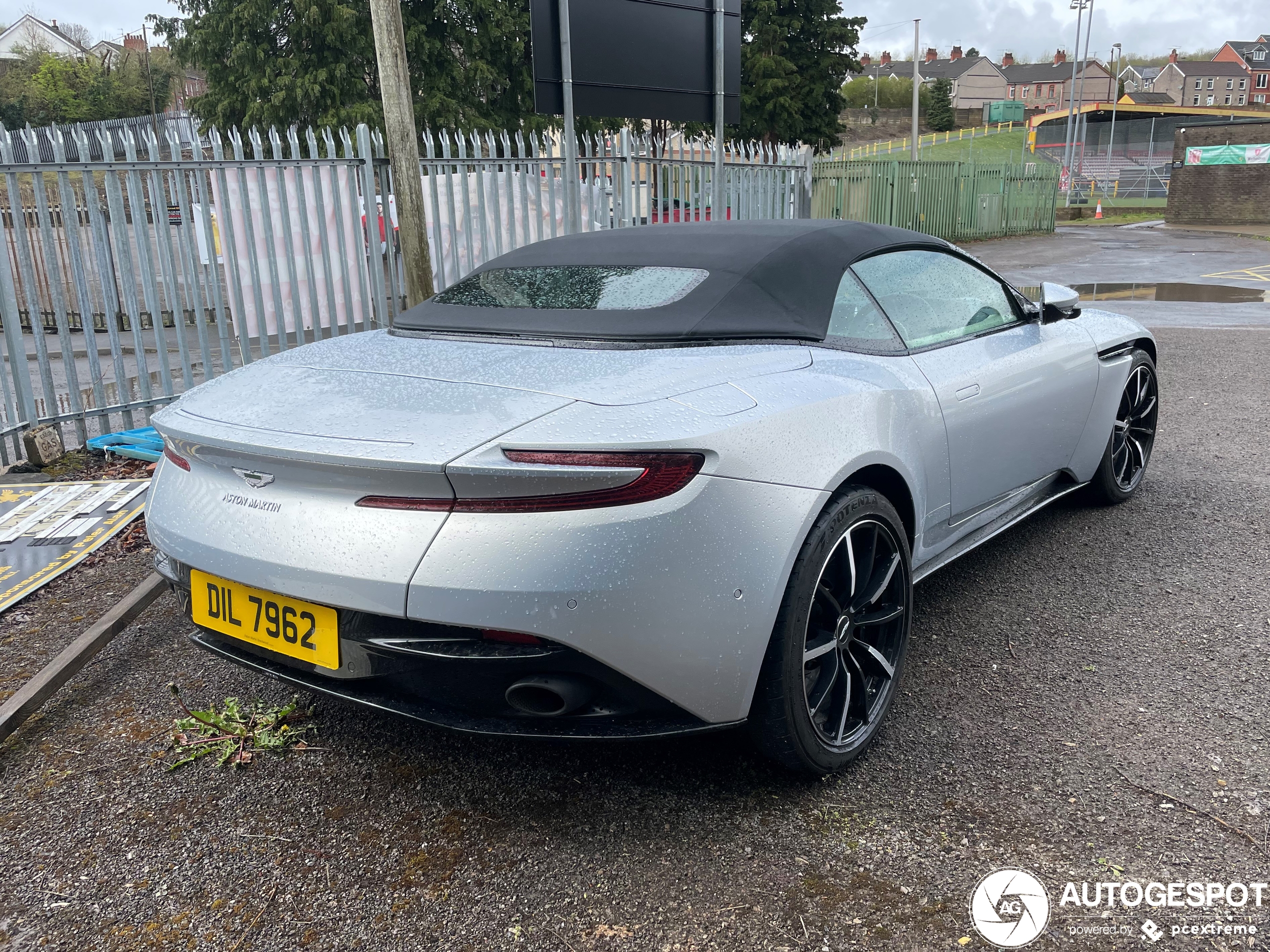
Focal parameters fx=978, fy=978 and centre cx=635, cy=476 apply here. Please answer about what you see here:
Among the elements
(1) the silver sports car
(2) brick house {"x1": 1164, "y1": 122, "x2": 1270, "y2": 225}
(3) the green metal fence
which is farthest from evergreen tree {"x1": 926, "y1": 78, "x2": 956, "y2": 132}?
(1) the silver sports car

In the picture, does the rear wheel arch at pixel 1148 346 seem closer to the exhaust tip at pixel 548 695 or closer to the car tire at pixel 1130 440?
the car tire at pixel 1130 440

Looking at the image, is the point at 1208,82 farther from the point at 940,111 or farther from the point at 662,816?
the point at 662,816

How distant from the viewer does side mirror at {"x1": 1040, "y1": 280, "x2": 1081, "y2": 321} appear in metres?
3.81

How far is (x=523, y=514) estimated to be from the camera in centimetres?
195

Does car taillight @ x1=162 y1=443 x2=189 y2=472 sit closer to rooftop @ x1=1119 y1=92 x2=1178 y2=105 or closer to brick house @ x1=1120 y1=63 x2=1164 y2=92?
rooftop @ x1=1119 y1=92 x2=1178 y2=105

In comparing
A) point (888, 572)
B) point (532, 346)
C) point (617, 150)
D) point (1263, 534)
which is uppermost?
point (617, 150)

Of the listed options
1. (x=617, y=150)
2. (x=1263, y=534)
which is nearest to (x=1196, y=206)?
(x=617, y=150)

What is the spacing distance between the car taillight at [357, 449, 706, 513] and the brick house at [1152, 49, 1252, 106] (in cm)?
13748

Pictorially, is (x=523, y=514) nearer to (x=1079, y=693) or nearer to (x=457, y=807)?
(x=457, y=807)

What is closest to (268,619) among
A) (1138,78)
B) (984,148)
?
(984,148)

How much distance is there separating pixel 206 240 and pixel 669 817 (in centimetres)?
552

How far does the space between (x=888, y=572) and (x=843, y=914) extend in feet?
3.07

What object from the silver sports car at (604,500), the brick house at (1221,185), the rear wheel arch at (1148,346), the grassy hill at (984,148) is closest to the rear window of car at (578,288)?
the silver sports car at (604,500)

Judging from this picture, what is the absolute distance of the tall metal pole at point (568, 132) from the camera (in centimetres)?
756
